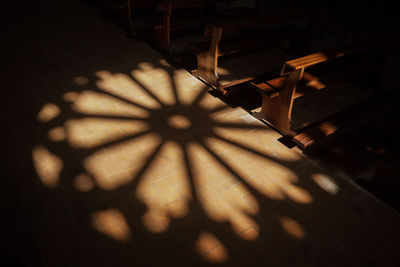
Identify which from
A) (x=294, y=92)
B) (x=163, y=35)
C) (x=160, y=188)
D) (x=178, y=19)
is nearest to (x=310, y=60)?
(x=294, y=92)

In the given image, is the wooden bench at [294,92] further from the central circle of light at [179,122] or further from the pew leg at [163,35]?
the pew leg at [163,35]

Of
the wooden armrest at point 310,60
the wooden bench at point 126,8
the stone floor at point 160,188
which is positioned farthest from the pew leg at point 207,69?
the wooden bench at point 126,8

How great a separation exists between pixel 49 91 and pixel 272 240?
3587 millimetres

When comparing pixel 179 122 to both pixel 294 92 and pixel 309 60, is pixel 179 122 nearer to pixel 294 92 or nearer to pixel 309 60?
pixel 294 92

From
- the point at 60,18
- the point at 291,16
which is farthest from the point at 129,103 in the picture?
the point at 60,18

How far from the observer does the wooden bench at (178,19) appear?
17.1 ft

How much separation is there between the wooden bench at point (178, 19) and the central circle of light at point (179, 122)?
213 cm

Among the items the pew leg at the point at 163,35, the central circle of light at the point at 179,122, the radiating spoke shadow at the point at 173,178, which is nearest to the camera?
the radiating spoke shadow at the point at 173,178

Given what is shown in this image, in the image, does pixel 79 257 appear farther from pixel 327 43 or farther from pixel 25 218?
pixel 327 43

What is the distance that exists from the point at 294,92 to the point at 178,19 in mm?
3436

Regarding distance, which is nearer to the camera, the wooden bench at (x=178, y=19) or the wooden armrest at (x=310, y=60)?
the wooden armrest at (x=310, y=60)

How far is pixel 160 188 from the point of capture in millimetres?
3086

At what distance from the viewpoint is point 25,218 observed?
2.65 metres

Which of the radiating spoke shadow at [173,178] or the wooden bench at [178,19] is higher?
the wooden bench at [178,19]
